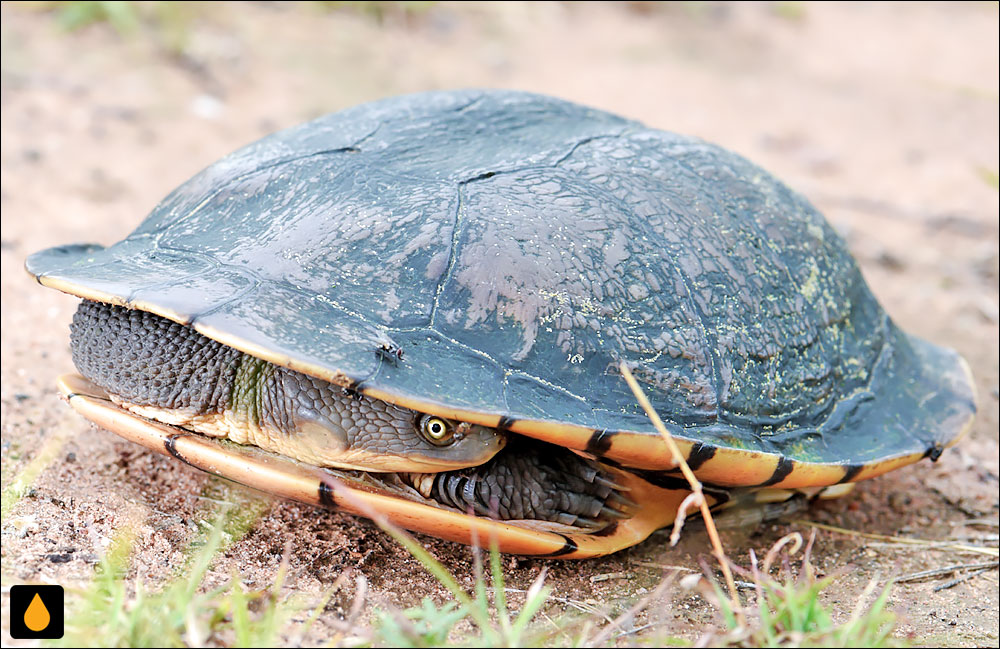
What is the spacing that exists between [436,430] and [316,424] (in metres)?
0.29

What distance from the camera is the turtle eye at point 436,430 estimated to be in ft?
6.54

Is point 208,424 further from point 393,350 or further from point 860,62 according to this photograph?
point 860,62

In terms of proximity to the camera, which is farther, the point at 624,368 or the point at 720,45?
the point at 720,45

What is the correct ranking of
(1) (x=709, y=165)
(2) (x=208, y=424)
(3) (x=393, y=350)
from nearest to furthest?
(3) (x=393, y=350)
(2) (x=208, y=424)
(1) (x=709, y=165)

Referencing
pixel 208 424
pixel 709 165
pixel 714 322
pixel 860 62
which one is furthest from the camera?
pixel 860 62

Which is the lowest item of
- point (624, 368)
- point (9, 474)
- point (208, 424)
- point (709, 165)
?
point (9, 474)

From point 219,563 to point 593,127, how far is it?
1683mm

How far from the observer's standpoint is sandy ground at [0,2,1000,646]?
7.02 ft

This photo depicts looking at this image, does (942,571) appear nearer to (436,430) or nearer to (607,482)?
(607,482)

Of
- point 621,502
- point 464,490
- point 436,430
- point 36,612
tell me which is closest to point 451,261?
point 436,430

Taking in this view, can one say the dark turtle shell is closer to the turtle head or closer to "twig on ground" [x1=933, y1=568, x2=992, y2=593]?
the turtle head

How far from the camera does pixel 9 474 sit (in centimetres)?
233

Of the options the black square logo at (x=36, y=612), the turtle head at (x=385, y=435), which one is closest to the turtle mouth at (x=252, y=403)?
the turtle head at (x=385, y=435)

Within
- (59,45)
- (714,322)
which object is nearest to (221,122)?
(59,45)
